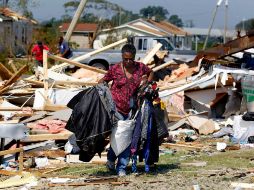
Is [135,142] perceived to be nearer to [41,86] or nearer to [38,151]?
[38,151]

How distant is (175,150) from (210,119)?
132 inches

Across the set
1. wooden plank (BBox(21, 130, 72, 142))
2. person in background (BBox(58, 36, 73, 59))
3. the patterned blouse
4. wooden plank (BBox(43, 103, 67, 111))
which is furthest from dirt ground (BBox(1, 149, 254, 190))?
person in background (BBox(58, 36, 73, 59))

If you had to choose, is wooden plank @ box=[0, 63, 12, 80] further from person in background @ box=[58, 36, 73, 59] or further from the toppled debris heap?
person in background @ box=[58, 36, 73, 59]

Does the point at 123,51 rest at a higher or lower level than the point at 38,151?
higher

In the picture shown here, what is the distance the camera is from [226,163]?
10133 mm

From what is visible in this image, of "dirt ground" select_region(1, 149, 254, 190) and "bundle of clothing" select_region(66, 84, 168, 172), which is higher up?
"bundle of clothing" select_region(66, 84, 168, 172)

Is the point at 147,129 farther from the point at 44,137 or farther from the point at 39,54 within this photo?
the point at 39,54

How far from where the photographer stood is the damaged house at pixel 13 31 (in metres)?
41.7

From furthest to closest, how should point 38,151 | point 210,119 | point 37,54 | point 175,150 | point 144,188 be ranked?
point 37,54 < point 210,119 < point 175,150 < point 38,151 < point 144,188

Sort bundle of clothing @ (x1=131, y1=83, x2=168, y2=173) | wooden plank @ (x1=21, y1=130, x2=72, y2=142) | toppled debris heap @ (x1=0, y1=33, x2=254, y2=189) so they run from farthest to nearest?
toppled debris heap @ (x1=0, y1=33, x2=254, y2=189)
wooden plank @ (x1=21, y1=130, x2=72, y2=142)
bundle of clothing @ (x1=131, y1=83, x2=168, y2=173)

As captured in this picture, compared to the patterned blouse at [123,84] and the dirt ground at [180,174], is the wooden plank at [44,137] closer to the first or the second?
the dirt ground at [180,174]

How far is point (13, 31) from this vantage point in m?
46.2

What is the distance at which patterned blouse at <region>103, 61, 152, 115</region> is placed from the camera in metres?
8.91

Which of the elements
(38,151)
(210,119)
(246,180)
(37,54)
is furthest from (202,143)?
(37,54)
